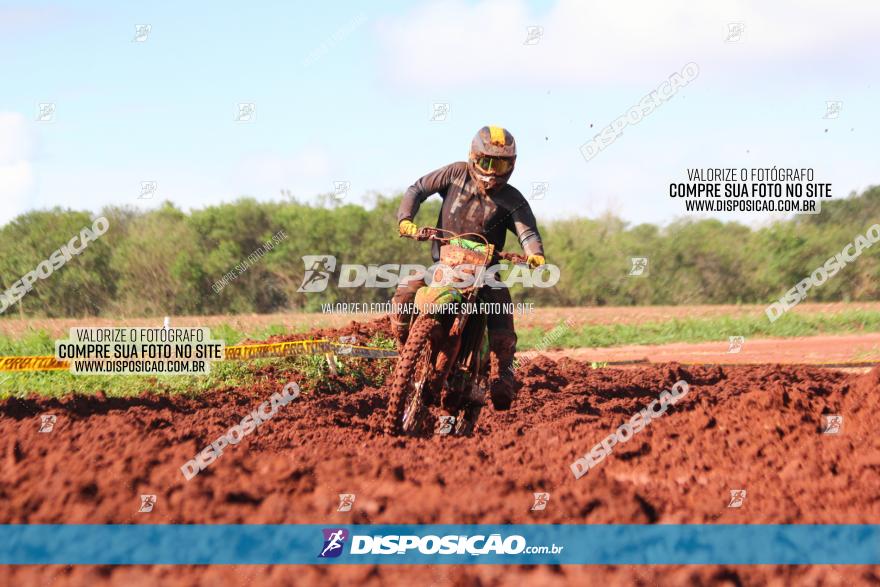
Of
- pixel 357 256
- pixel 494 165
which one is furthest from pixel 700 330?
pixel 494 165

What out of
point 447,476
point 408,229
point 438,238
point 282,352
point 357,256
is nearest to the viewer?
point 447,476

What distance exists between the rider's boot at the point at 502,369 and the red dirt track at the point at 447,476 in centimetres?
39

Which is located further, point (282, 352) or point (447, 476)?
point (282, 352)

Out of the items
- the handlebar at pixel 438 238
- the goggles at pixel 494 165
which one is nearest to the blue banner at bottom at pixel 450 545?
the handlebar at pixel 438 238

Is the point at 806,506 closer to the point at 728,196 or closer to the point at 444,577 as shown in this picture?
the point at 444,577

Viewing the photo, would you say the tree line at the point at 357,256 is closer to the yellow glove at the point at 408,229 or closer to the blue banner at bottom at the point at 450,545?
the yellow glove at the point at 408,229

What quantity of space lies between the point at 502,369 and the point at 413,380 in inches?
42.9

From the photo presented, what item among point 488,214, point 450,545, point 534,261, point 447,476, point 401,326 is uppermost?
point 488,214

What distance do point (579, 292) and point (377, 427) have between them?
3026 centimetres

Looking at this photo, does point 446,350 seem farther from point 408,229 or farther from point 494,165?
point 494,165

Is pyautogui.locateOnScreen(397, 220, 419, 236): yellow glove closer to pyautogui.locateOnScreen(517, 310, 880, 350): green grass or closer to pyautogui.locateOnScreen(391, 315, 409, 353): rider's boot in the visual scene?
pyautogui.locateOnScreen(391, 315, 409, 353): rider's boot

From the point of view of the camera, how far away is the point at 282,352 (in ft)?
44.2

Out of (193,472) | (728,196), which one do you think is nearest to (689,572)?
(193,472)

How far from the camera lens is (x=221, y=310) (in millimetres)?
38094
